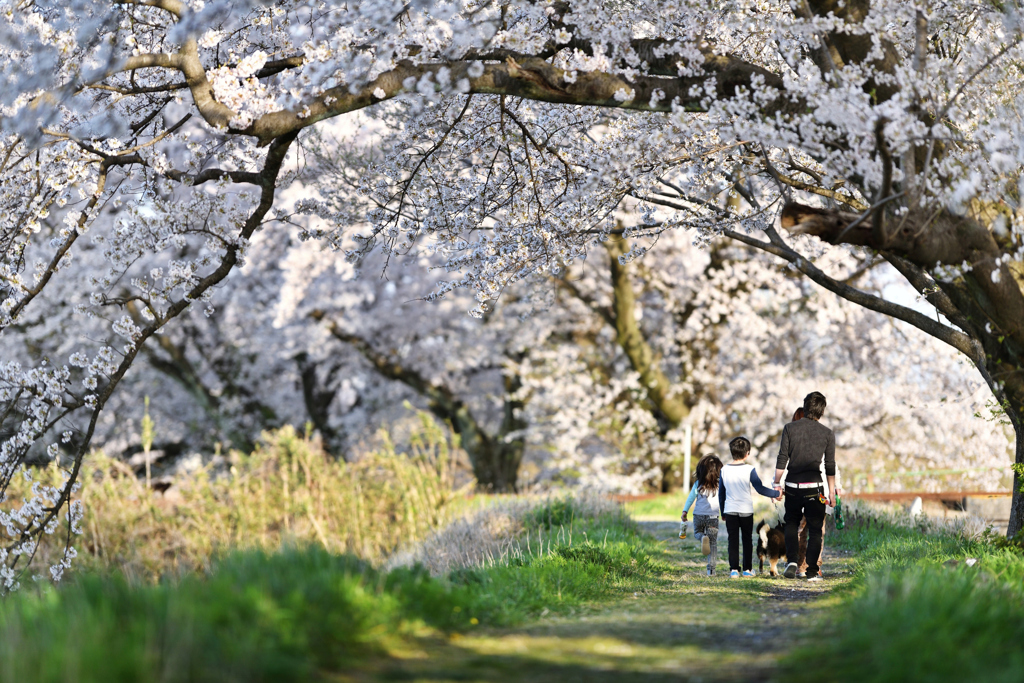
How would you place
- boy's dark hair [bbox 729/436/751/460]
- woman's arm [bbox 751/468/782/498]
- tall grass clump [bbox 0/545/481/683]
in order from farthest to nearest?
boy's dark hair [bbox 729/436/751/460] → woman's arm [bbox 751/468/782/498] → tall grass clump [bbox 0/545/481/683]

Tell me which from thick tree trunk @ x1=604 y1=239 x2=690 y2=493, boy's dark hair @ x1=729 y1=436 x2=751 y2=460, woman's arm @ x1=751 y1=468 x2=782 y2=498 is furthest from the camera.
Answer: thick tree trunk @ x1=604 y1=239 x2=690 y2=493

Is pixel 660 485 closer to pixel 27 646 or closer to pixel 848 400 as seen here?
pixel 848 400

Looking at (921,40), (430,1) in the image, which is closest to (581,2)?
(430,1)

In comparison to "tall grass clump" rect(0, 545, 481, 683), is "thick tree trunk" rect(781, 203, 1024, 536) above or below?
above

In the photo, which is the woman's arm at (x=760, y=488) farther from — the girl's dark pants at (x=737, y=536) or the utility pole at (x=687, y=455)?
the utility pole at (x=687, y=455)

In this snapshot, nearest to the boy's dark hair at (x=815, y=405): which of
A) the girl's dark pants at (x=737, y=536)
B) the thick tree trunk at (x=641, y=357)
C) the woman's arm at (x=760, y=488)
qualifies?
the woman's arm at (x=760, y=488)

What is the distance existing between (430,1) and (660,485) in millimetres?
14848

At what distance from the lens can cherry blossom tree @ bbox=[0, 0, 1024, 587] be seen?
6230mm

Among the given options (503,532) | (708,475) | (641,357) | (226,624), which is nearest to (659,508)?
(641,357)

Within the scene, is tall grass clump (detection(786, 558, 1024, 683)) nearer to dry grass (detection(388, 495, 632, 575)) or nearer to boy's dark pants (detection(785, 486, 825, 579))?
boy's dark pants (detection(785, 486, 825, 579))

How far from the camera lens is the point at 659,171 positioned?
764cm

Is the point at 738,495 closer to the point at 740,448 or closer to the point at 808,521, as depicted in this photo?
the point at 740,448

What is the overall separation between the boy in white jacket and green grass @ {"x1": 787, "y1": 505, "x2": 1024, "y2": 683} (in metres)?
2.41

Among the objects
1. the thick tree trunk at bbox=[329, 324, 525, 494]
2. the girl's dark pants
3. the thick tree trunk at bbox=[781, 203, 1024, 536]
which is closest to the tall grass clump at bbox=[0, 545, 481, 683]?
the thick tree trunk at bbox=[781, 203, 1024, 536]
